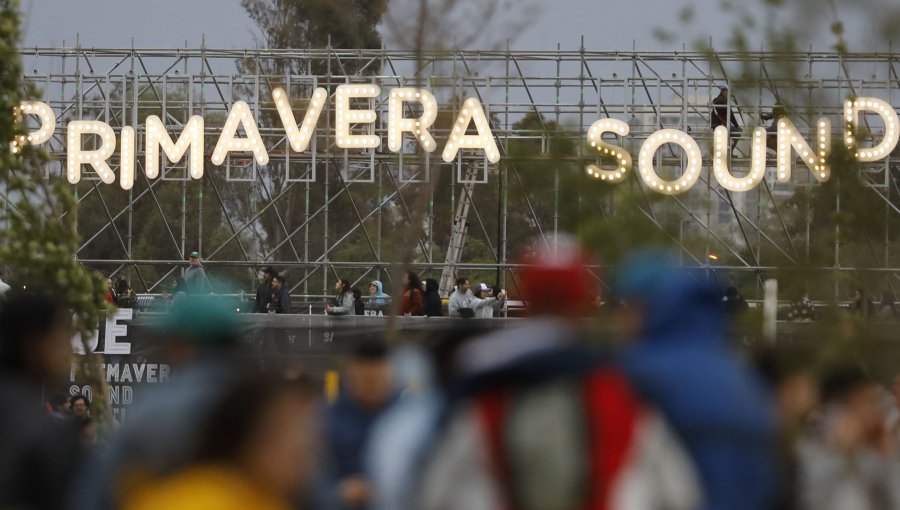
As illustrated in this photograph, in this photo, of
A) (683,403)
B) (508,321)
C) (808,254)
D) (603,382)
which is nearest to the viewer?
(603,382)

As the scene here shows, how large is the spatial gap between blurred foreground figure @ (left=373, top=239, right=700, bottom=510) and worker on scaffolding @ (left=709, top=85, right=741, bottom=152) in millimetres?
23744

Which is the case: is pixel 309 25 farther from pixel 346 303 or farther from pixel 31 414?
pixel 31 414

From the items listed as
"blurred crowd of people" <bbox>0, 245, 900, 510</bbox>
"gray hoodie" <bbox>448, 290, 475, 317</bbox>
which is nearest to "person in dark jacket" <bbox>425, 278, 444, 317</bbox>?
"gray hoodie" <bbox>448, 290, 475, 317</bbox>

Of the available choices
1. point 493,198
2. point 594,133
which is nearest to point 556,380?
point 594,133

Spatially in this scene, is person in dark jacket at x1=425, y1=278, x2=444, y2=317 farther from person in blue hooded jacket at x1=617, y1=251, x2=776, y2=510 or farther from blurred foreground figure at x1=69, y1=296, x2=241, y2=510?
person in blue hooded jacket at x1=617, y1=251, x2=776, y2=510

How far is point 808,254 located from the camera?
24.7ft

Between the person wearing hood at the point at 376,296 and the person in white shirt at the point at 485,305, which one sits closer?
the person in white shirt at the point at 485,305

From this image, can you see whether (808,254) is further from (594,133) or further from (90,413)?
(594,133)

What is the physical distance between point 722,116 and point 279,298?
9451 millimetres

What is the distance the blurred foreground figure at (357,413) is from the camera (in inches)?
248

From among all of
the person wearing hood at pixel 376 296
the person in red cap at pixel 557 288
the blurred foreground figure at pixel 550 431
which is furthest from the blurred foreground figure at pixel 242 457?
the person wearing hood at pixel 376 296

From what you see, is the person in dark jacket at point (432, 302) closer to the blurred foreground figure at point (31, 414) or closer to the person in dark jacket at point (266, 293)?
the person in dark jacket at point (266, 293)

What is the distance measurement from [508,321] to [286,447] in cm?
1143

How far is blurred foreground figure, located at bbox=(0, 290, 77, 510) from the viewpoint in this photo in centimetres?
466
